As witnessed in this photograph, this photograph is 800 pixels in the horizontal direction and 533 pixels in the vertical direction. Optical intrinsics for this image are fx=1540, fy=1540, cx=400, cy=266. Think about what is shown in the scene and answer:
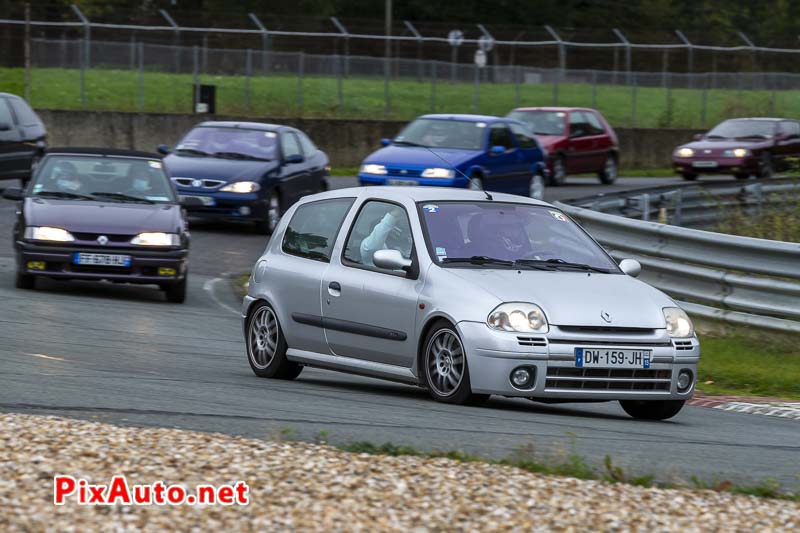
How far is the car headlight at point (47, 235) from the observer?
1634cm

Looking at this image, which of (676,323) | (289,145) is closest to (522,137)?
(289,145)

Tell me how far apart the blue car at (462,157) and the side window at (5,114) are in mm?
6299

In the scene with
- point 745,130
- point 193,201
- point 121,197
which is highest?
point 121,197

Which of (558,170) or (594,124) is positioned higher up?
(594,124)

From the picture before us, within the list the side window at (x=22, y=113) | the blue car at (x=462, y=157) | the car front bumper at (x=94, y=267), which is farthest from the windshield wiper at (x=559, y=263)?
the side window at (x=22, y=113)

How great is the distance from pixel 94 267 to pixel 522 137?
43.5 feet

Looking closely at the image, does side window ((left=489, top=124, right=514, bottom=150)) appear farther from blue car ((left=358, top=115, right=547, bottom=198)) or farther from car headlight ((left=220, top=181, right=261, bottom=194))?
car headlight ((left=220, top=181, right=261, bottom=194))

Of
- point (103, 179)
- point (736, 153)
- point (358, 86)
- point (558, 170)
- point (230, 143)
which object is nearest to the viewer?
point (103, 179)

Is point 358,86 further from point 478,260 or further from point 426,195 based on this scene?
point 478,260

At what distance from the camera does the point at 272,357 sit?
11.2m

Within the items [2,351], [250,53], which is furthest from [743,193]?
[250,53]

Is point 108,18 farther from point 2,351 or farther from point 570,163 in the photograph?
point 2,351

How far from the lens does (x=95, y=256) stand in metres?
16.4

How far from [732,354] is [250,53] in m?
30.4
